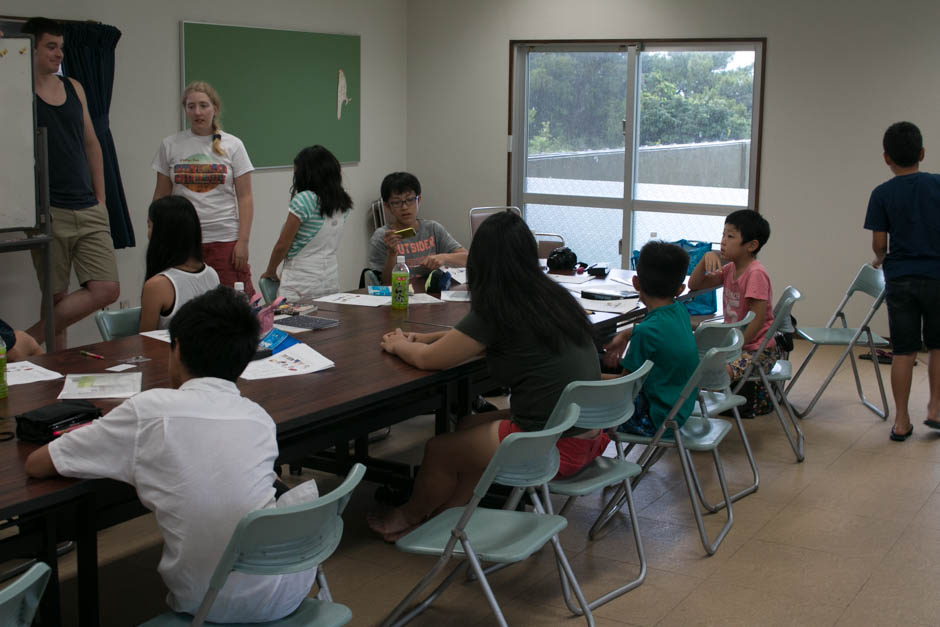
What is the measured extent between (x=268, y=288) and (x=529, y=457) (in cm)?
241

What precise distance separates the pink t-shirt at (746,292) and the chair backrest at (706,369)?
1.06 meters

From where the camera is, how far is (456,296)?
181 inches

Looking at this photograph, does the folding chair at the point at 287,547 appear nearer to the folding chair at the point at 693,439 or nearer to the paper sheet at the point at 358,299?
the folding chair at the point at 693,439

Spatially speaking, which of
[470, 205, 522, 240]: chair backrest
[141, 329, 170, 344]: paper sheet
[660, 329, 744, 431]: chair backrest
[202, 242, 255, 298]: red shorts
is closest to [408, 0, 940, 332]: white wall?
[470, 205, 522, 240]: chair backrest

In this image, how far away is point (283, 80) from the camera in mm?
7191

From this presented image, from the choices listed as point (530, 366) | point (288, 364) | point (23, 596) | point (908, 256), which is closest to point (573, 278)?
point (908, 256)

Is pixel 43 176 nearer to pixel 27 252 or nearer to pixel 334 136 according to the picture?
pixel 27 252

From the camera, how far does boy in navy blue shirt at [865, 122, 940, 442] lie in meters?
4.94

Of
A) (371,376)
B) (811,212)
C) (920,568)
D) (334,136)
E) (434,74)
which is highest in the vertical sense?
(434,74)

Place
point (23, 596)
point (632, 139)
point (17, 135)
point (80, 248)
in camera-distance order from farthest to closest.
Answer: point (632, 139) → point (80, 248) → point (17, 135) → point (23, 596)

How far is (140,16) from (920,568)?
5175 mm

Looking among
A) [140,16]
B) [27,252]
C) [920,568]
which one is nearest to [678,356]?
[920,568]

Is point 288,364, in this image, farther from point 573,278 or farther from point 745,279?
point 745,279

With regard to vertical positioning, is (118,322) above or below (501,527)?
above
